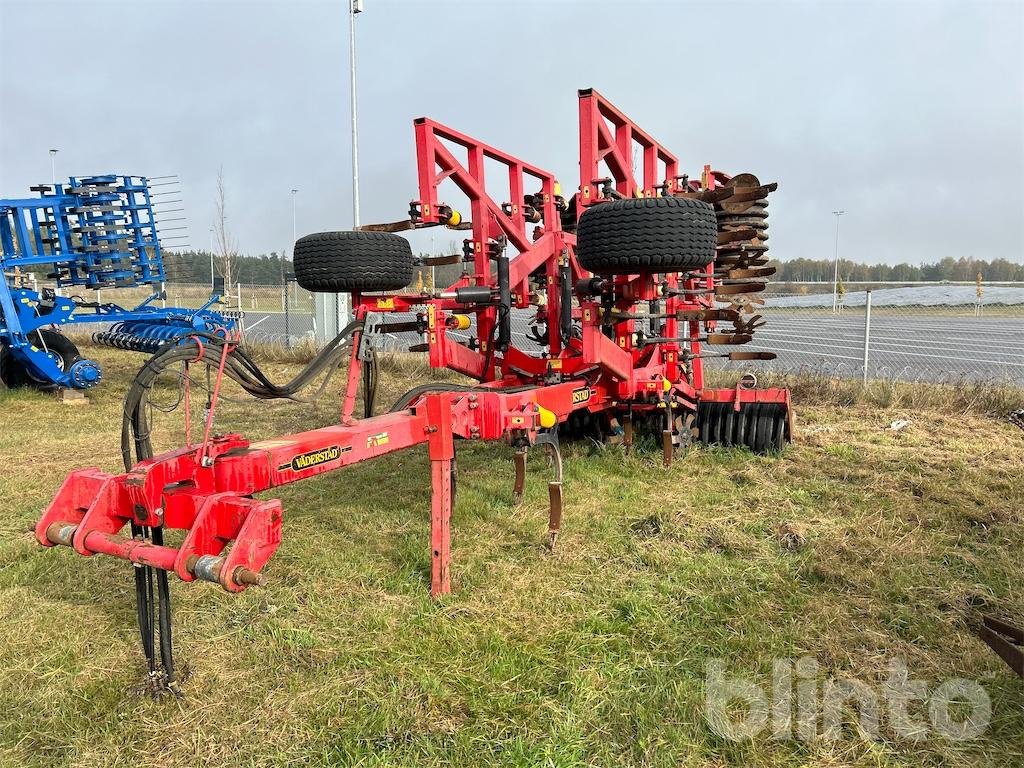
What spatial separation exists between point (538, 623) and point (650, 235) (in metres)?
2.25

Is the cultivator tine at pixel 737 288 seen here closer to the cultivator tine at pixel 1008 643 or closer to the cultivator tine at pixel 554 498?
the cultivator tine at pixel 554 498

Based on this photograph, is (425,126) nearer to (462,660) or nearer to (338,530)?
(338,530)

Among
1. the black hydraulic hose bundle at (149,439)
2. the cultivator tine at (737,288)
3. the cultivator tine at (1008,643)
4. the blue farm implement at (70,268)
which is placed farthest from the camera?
the blue farm implement at (70,268)

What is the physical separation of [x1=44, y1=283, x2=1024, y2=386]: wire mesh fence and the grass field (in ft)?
17.7

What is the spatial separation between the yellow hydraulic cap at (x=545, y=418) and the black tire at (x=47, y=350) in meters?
9.39

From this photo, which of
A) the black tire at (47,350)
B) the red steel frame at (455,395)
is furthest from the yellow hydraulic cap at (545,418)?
the black tire at (47,350)

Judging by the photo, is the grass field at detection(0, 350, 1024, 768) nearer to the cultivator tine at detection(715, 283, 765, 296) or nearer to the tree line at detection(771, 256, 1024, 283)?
the cultivator tine at detection(715, 283, 765, 296)

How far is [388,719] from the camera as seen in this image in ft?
8.78

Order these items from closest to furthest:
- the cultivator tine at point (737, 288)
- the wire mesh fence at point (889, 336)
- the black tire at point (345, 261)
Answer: the black tire at point (345, 261)
the cultivator tine at point (737, 288)
the wire mesh fence at point (889, 336)

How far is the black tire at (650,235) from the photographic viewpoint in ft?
13.2

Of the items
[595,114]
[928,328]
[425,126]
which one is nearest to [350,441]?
[425,126]

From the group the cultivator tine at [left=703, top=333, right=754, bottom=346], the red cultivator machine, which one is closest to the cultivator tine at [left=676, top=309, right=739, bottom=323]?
the red cultivator machine

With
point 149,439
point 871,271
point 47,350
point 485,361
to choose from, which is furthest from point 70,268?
point 871,271

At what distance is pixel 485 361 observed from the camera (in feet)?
18.4
